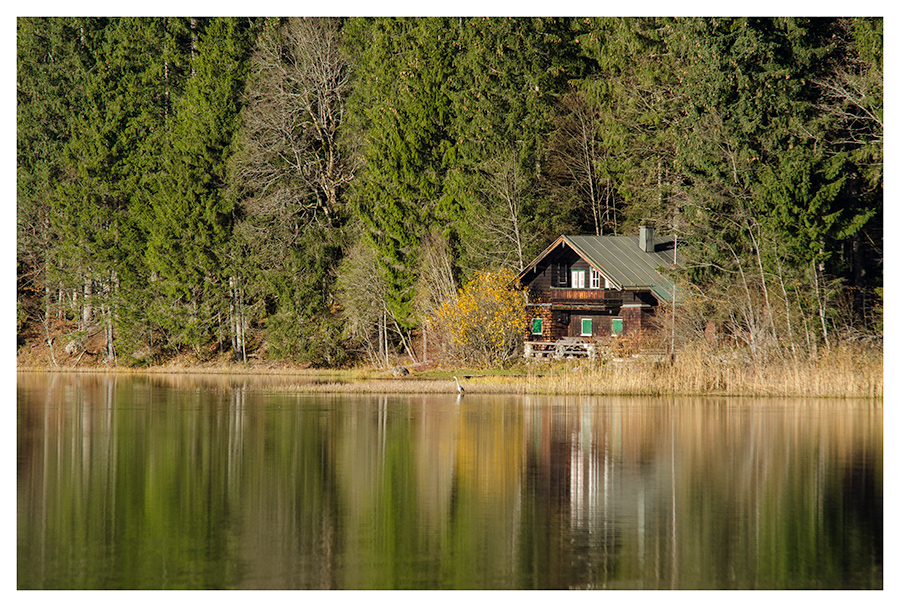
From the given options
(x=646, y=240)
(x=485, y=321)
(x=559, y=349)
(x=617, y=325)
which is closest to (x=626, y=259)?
(x=646, y=240)

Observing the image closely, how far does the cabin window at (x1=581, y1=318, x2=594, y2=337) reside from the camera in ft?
173

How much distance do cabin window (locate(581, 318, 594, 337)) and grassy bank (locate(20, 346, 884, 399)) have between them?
8.70 metres

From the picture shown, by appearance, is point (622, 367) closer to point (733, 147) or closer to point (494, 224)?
point (733, 147)

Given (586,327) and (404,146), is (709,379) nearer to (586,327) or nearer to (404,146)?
(586,327)

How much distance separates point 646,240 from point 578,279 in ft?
12.6

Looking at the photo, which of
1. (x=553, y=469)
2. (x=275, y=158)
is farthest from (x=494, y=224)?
(x=553, y=469)

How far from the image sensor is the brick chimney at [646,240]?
171 ft

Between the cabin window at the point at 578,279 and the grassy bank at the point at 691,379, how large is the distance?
8937 millimetres

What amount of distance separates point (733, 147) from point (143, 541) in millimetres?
33400

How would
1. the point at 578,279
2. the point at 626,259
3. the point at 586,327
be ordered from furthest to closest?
the point at 586,327
the point at 578,279
the point at 626,259

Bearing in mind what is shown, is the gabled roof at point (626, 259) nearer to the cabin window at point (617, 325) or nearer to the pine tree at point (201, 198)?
the cabin window at point (617, 325)

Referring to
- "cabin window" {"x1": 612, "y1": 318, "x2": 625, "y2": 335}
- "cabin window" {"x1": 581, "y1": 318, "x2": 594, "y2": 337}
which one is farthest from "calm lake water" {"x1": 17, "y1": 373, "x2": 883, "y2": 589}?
"cabin window" {"x1": 581, "y1": 318, "x2": 594, "y2": 337}

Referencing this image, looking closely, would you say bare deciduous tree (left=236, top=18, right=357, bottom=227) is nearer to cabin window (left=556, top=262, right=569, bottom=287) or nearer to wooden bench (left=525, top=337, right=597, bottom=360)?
cabin window (left=556, top=262, right=569, bottom=287)

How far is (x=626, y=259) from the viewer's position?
5138 cm
